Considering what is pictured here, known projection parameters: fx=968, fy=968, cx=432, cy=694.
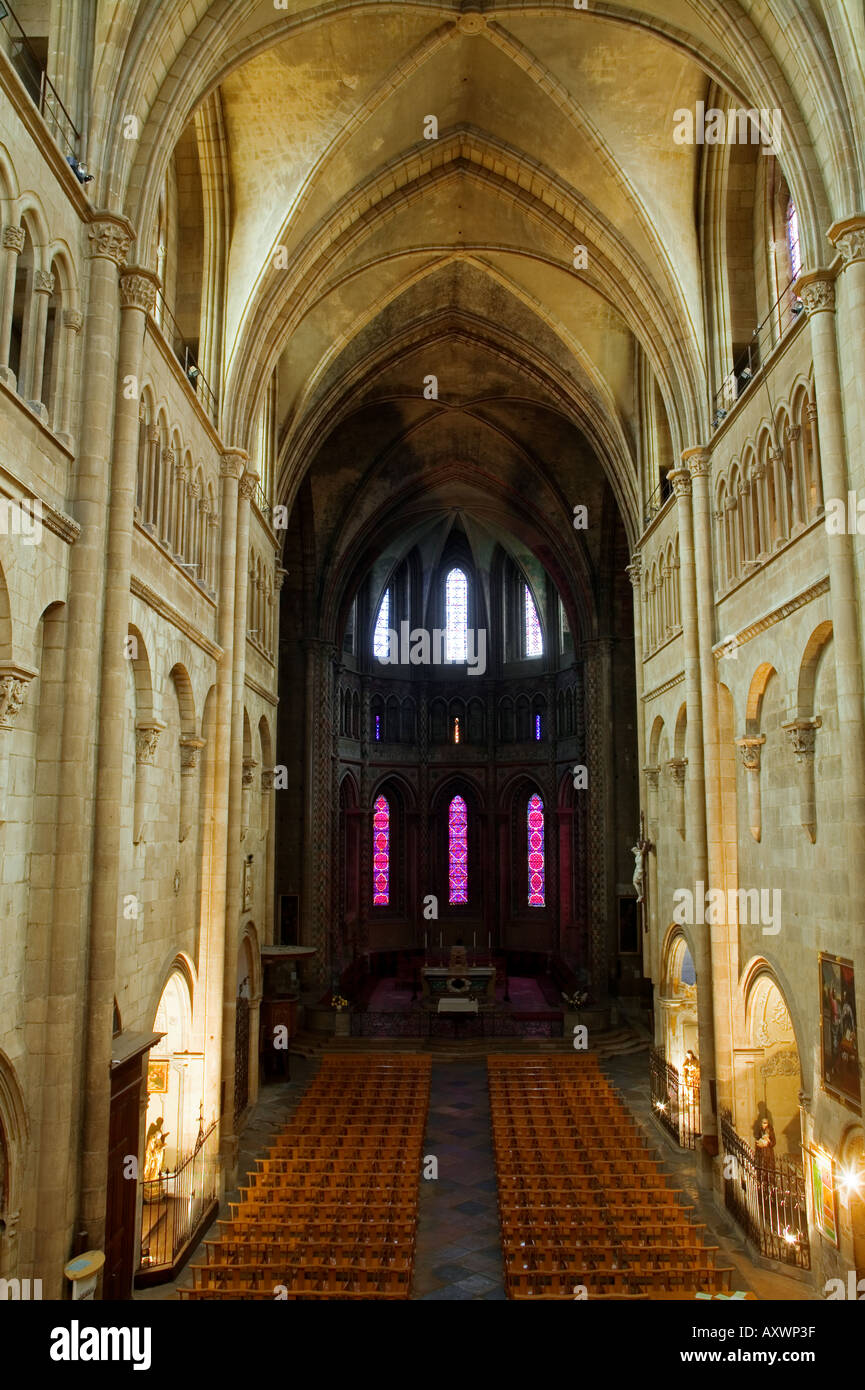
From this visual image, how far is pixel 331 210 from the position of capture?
68.5 feet

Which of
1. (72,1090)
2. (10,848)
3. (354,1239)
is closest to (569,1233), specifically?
(354,1239)

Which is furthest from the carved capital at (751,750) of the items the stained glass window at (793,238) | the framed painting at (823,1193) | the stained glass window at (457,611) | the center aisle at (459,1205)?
the stained glass window at (457,611)

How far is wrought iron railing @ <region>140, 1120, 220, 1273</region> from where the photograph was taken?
47.4 ft

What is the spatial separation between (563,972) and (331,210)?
91.0 feet

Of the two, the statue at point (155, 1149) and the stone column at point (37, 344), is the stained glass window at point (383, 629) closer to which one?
the statue at point (155, 1149)

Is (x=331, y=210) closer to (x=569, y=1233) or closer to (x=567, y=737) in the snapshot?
(x=569, y=1233)

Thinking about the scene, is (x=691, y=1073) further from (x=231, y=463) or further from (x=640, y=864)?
(x=231, y=463)

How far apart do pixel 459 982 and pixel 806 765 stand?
64.4ft

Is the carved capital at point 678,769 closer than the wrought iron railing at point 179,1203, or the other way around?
the wrought iron railing at point 179,1203

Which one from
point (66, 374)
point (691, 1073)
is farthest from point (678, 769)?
point (66, 374)

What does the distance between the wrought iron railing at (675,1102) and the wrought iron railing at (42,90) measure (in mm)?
19029

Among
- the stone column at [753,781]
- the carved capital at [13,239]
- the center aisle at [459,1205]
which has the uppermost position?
the carved capital at [13,239]

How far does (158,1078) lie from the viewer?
679 inches

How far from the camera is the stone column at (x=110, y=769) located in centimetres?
1109
